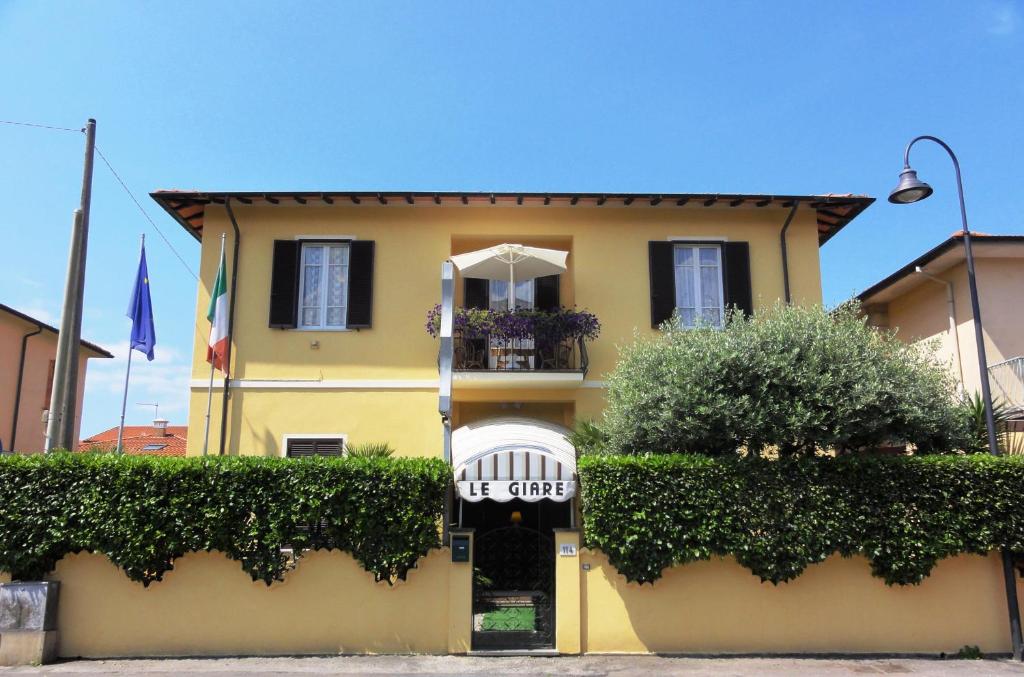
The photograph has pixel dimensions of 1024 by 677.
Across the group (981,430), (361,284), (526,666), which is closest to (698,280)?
(981,430)

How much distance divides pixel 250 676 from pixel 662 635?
5.76m

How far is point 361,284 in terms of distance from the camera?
51.0ft

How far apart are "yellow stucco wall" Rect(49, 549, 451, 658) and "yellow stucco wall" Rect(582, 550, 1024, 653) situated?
2502mm

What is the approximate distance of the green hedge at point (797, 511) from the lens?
420 inches

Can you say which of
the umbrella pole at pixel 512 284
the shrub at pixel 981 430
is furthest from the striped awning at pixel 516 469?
the shrub at pixel 981 430

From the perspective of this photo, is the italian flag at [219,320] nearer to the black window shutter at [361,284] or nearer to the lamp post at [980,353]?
the black window shutter at [361,284]

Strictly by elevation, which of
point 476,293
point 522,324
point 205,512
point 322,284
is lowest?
point 205,512

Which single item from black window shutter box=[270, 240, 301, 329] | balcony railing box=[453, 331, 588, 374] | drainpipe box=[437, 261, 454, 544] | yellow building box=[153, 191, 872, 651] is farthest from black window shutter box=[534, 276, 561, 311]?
black window shutter box=[270, 240, 301, 329]

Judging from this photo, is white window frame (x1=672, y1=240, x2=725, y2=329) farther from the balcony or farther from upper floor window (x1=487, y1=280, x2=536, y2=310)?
upper floor window (x1=487, y1=280, x2=536, y2=310)

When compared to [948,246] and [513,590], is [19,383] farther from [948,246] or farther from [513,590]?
[948,246]

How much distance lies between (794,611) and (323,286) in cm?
1083

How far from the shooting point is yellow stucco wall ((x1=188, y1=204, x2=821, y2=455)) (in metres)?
15.1

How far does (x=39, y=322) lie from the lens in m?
23.4

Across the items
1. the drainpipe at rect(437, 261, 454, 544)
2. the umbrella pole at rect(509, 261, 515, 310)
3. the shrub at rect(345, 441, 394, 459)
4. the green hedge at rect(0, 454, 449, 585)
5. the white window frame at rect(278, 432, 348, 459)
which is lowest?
the green hedge at rect(0, 454, 449, 585)
